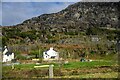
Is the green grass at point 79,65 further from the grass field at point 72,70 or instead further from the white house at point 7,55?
the white house at point 7,55

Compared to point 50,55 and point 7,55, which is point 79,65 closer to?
point 50,55

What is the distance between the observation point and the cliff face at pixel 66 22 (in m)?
7.10

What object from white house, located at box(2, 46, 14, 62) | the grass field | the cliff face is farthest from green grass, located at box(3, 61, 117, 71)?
the cliff face

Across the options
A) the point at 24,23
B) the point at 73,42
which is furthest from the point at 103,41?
the point at 24,23

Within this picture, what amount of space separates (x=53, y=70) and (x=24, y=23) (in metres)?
1.47

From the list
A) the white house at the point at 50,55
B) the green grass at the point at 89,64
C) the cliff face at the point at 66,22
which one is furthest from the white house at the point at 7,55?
the green grass at the point at 89,64

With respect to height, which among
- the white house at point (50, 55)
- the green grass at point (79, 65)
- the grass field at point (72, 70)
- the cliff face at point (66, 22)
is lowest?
the grass field at point (72, 70)

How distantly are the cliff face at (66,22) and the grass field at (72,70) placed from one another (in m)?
0.87

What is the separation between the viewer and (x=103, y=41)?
281 inches

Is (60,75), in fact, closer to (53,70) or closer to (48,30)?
(53,70)

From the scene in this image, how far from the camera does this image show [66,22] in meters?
7.52

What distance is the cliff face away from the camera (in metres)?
7.10

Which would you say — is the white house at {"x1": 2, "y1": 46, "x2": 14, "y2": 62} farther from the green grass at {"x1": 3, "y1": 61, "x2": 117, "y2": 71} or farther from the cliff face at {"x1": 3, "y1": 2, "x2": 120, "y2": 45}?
the cliff face at {"x1": 3, "y1": 2, "x2": 120, "y2": 45}

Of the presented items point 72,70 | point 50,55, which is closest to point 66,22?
point 50,55
